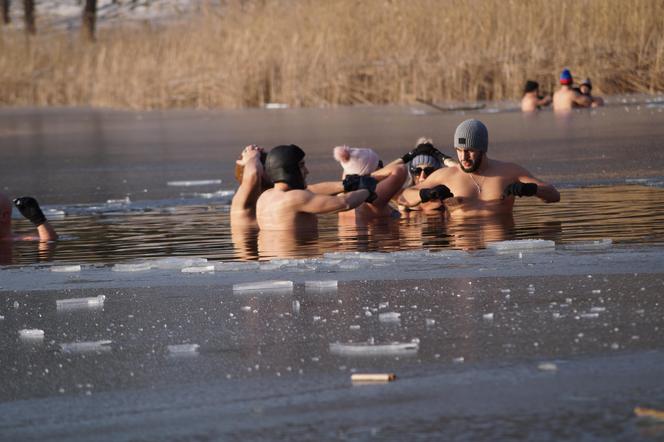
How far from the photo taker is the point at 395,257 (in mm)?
8820

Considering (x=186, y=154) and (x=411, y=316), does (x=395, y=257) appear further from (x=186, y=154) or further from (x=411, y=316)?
(x=186, y=154)

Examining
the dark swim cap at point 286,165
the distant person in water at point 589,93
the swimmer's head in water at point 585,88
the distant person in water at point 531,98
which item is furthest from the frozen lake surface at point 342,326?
the swimmer's head in water at point 585,88

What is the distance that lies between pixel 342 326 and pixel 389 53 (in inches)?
926

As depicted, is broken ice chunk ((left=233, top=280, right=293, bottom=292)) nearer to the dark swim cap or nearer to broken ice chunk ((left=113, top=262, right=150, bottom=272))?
broken ice chunk ((left=113, top=262, right=150, bottom=272))

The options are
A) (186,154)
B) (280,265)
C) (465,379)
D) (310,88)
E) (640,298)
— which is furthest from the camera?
(310,88)

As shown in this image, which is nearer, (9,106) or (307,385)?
(307,385)

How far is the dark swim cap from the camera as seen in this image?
10.9 metres

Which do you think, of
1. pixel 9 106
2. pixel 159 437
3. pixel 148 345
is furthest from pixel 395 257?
pixel 9 106

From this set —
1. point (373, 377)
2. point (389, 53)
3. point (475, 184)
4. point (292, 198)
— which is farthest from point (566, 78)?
point (373, 377)

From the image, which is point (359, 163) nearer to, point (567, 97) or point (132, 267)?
point (132, 267)

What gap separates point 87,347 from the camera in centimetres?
635

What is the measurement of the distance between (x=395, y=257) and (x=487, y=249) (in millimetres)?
602

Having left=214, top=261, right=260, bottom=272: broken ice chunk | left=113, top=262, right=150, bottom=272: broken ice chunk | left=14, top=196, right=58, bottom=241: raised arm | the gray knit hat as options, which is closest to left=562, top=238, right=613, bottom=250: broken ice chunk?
left=214, top=261, right=260, bottom=272: broken ice chunk

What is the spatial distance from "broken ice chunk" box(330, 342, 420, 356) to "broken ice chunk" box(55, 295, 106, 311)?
1.96 metres
